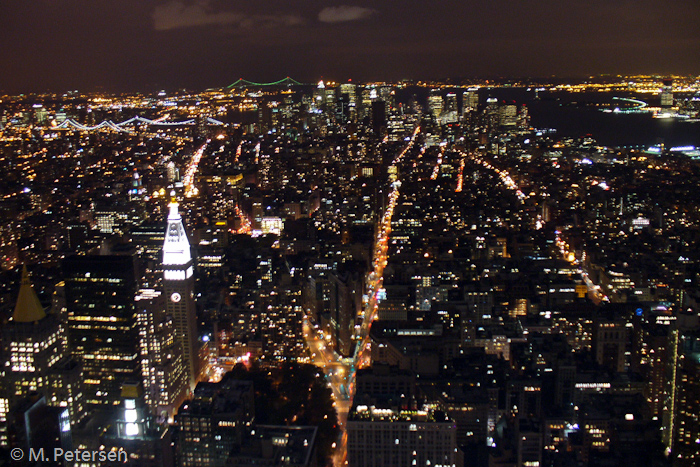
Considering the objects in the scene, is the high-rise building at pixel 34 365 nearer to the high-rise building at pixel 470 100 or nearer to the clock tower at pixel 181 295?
the clock tower at pixel 181 295

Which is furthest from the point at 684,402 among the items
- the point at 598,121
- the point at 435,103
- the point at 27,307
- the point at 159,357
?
the point at 435,103

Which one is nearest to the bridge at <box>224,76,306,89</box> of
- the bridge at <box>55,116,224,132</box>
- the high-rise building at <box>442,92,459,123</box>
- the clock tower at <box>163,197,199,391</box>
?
the bridge at <box>55,116,224,132</box>

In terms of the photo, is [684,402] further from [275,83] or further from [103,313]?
[275,83]

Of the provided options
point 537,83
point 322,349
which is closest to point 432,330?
point 322,349

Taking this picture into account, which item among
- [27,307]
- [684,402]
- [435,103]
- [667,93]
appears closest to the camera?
[27,307]

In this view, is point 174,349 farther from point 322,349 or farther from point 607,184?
point 607,184

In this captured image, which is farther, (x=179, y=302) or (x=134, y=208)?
(x=134, y=208)
